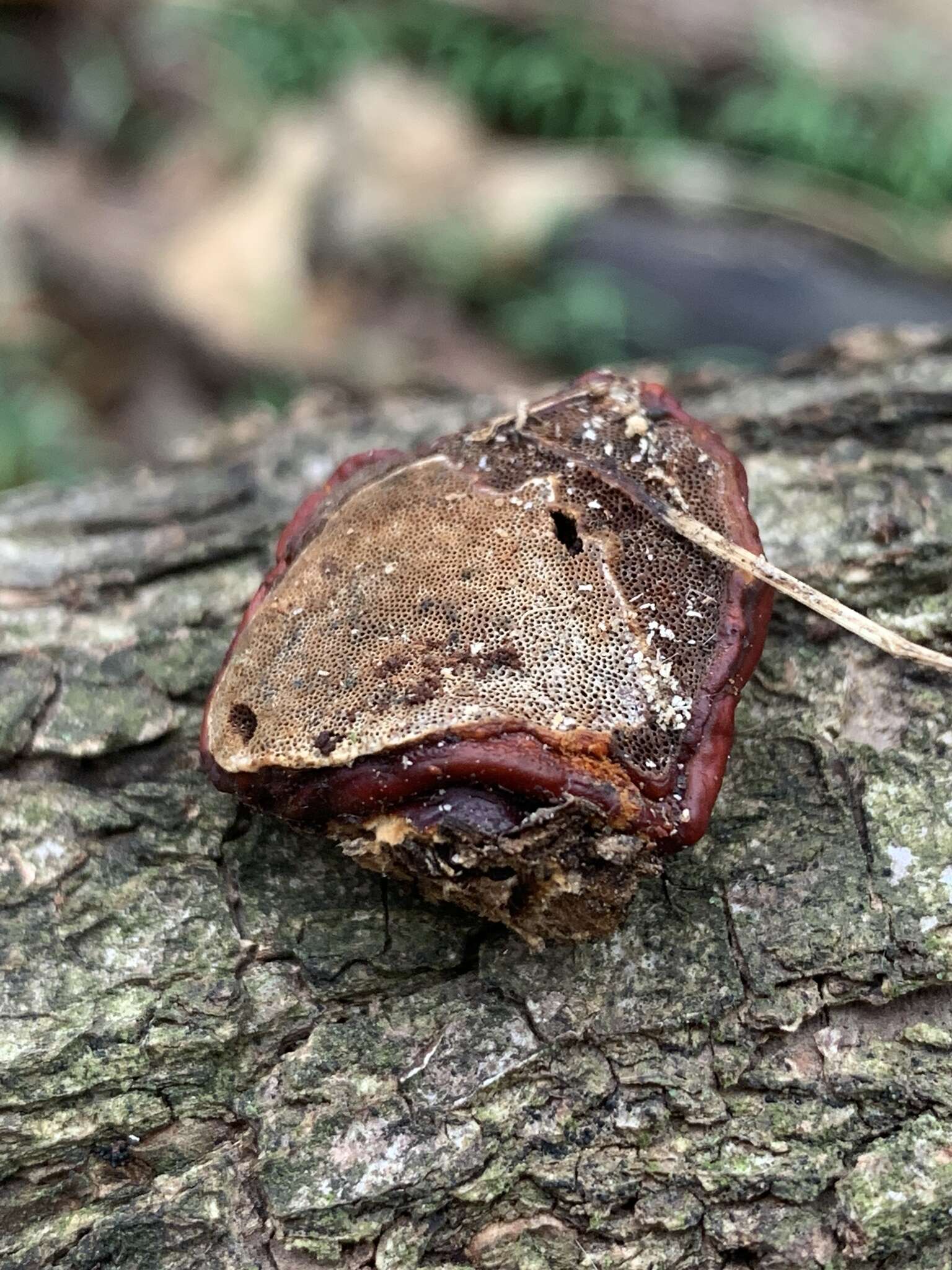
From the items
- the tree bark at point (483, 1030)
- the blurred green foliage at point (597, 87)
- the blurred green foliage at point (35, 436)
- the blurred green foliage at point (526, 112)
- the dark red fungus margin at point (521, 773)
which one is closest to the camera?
the dark red fungus margin at point (521, 773)

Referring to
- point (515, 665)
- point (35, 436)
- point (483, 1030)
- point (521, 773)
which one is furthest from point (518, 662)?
point (35, 436)

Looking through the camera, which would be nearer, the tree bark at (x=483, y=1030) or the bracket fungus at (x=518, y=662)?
the bracket fungus at (x=518, y=662)

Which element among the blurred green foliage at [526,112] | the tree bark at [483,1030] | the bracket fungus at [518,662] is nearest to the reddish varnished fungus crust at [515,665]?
the bracket fungus at [518,662]

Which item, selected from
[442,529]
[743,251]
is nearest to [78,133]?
[743,251]

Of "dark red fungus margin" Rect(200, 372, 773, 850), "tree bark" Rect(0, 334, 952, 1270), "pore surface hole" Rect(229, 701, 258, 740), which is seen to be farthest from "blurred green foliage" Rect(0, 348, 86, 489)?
"dark red fungus margin" Rect(200, 372, 773, 850)

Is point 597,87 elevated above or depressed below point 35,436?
above

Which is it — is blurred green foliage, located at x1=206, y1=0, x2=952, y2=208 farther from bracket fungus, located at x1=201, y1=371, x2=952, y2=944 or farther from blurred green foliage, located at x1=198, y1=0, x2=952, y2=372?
bracket fungus, located at x1=201, y1=371, x2=952, y2=944

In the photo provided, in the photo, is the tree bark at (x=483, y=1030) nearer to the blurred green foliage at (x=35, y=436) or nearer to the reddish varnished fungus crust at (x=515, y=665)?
the reddish varnished fungus crust at (x=515, y=665)

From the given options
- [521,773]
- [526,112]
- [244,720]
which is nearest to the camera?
[521,773]

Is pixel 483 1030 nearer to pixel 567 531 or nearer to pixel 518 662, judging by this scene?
pixel 518 662
